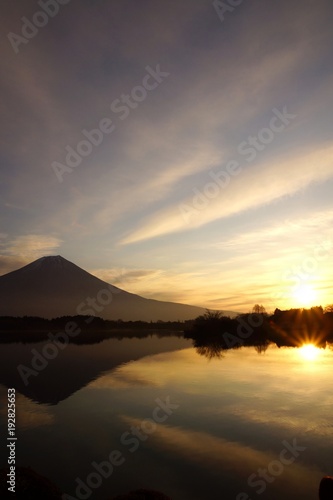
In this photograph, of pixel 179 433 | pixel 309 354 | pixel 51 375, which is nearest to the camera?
pixel 179 433

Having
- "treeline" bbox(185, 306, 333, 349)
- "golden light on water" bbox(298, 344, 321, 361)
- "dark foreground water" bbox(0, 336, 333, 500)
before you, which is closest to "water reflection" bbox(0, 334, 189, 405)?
"dark foreground water" bbox(0, 336, 333, 500)

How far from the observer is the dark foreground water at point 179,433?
1055 centimetres

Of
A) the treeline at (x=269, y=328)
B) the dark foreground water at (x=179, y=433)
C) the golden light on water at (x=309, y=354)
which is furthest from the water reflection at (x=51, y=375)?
the treeline at (x=269, y=328)

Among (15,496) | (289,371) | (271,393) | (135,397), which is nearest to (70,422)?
(135,397)

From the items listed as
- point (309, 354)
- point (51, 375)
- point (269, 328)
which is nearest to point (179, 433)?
point (51, 375)

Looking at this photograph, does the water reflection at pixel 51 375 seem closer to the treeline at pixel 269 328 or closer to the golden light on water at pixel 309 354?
the golden light on water at pixel 309 354

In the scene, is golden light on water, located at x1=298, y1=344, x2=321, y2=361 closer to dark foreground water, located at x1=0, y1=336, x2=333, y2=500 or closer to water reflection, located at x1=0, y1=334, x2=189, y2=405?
dark foreground water, located at x1=0, y1=336, x2=333, y2=500

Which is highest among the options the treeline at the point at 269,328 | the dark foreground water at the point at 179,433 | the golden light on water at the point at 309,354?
the treeline at the point at 269,328

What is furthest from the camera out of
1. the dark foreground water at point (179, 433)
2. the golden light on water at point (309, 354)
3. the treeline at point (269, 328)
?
the treeline at point (269, 328)

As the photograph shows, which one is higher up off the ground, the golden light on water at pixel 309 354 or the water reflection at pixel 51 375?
the golden light on water at pixel 309 354

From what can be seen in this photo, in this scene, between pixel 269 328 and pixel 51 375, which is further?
pixel 269 328

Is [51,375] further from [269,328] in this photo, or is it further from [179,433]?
[269,328]

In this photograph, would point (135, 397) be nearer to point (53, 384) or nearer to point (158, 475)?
point (53, 384)

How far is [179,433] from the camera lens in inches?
592
